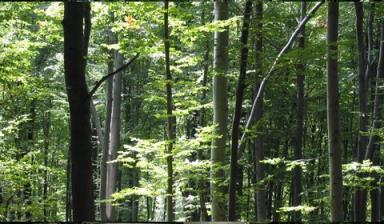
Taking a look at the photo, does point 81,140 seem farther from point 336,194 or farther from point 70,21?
point 336,194

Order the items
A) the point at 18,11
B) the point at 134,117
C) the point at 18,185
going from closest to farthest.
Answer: the point at 18,11
the point at 18,185
the point at 134,117

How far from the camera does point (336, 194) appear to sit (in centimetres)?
635

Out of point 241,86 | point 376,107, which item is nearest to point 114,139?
point 376,107

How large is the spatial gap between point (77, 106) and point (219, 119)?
323 centimetres

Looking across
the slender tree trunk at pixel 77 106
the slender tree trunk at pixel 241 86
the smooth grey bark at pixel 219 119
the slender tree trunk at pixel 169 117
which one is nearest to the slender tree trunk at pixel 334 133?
the slender tree trunk at pixel 241 86

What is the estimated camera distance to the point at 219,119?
A: 8086 millimetres

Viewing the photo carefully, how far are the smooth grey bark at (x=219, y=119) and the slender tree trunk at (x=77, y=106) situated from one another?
2.57 m

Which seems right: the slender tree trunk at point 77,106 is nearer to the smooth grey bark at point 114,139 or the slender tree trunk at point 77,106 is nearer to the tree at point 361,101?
the tree at point 361,101

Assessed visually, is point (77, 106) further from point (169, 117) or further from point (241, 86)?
point (241, 86)

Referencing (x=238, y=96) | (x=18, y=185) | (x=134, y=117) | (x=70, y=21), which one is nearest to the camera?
(x=70, y=21)

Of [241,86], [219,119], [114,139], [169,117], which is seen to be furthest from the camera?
[114,139]

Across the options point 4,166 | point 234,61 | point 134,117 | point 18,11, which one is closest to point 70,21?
point 18,11

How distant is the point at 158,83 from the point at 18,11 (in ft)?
10.3

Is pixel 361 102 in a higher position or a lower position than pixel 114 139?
higher
